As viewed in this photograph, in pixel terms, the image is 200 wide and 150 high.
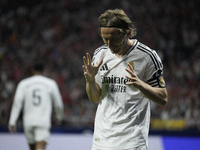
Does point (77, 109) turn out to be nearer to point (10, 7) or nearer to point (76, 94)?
point (76, 94)

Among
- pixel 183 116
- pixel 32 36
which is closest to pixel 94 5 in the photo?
pixel 32 36

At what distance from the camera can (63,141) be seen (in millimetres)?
5734

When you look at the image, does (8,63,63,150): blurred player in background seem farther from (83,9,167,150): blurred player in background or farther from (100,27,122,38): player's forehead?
(100,27,122,38): player's forehead

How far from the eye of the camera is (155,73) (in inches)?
87.2

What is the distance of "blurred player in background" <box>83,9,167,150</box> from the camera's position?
215cm

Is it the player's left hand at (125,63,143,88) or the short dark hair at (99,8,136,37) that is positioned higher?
the short dark hair at (99,8,136,37)

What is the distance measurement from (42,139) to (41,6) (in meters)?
8.27

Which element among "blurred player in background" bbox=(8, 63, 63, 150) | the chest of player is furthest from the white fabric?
the chest of player

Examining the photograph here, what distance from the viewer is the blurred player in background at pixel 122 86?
7.05 ft

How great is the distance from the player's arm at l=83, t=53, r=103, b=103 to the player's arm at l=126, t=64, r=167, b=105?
275 millimetres

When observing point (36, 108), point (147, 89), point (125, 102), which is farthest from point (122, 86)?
point (36, 108)

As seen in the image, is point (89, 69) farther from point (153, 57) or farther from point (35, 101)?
point (35, 101)

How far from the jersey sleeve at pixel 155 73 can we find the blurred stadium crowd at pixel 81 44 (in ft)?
18.7

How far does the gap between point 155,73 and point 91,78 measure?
0.49 meters
